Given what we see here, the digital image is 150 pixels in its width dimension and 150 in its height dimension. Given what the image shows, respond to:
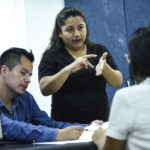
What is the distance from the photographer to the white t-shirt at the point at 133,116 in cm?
95

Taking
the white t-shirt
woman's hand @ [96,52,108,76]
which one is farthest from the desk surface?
woman's hand @ [96,52,108,76]

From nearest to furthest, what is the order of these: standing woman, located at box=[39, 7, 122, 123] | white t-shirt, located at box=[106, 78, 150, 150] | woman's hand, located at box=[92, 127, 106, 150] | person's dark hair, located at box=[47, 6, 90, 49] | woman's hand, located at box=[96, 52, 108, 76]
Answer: white t-shirt, located at box=[106, 78, 150, 150], woman's hand, located at box=[92, 127, 106, 150], woman's hand, located at box=[96, 52, 108, 76], standing woman, located at box=[39, 7, 122, 123], person's dark hair, located at box=[47, 6, 90, 49]

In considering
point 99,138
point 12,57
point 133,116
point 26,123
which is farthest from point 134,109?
point 12,57

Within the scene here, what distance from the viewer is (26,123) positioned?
146 centimetres

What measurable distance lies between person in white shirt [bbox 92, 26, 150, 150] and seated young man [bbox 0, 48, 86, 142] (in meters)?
0.42

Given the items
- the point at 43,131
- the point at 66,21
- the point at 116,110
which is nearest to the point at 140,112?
the point at 116,110

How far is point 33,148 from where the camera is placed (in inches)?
47.5

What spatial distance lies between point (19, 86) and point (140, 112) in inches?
35.3

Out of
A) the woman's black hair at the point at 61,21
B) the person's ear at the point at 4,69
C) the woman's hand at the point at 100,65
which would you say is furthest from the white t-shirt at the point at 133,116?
the woman's black hair at the point at 61,21

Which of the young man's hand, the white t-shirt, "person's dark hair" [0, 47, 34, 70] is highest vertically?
"person's dark hair" [0, 47, 34, 70]

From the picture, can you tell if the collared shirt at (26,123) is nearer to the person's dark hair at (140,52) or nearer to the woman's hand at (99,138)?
the woman's hand at (99,138)

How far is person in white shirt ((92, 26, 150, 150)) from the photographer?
0.95 m

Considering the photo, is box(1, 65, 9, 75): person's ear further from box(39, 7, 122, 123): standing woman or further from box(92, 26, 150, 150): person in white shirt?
box(92, 26, 150, 150): person in white shirt

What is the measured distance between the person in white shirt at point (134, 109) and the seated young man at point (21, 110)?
42cm
